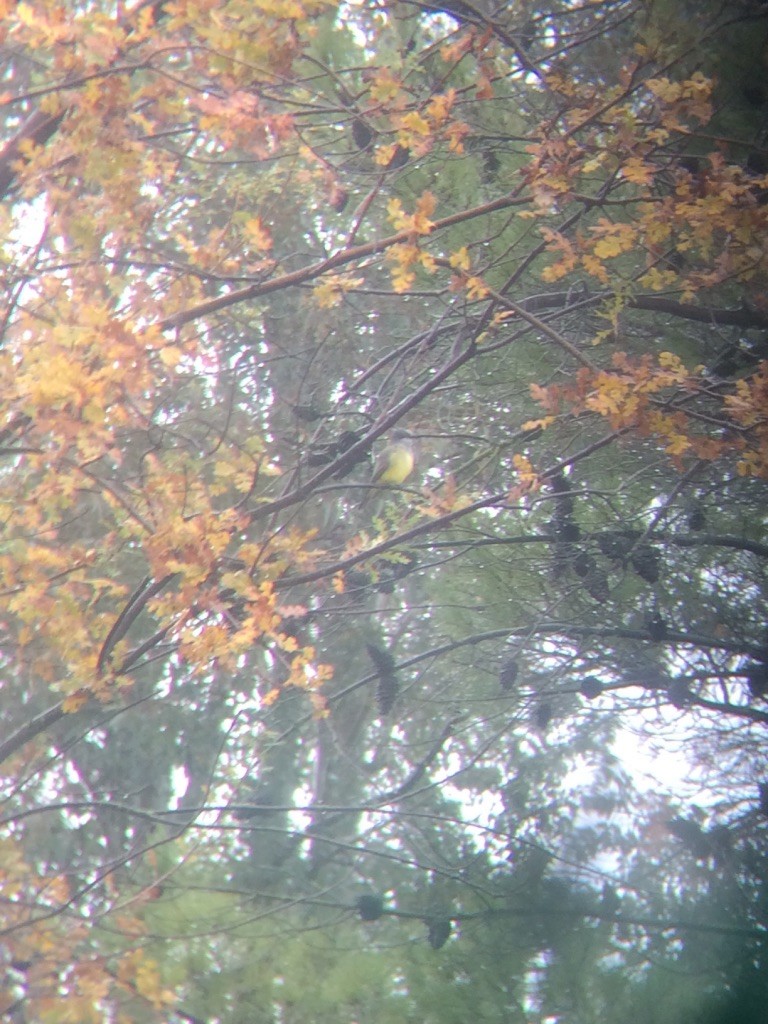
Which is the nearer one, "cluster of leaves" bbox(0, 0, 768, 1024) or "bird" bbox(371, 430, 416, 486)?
"cluster of leaves" bbox(0, 0, 768, 1024)

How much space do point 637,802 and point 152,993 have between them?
239 centimetres

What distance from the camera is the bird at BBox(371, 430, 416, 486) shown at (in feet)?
13.1

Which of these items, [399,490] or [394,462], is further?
[394,462]

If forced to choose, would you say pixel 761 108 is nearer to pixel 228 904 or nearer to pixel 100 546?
pixel 100 546

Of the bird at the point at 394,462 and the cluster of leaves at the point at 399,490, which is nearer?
the cluster of leaves at the point at 399,490

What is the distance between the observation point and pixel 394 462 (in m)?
3.97

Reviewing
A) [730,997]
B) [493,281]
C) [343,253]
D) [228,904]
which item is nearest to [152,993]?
[228,904]

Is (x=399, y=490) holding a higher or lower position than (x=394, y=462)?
lower

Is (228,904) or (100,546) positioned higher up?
(100,546)

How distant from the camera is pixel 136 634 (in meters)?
6.25

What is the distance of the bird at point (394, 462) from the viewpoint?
398 centimetres

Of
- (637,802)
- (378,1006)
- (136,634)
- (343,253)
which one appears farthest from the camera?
(136,634)

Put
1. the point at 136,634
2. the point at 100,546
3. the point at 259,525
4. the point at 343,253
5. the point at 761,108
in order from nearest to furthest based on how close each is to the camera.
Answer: the point at 343,253
the point at 100,546
the point at 761,108
the point at 259,525
the point at 136,634

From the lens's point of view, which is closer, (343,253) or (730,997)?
(343,253)
